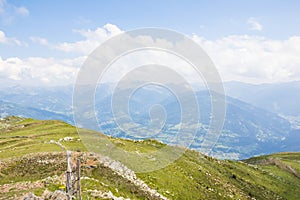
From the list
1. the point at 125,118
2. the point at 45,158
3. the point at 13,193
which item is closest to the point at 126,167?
the point at 45,158

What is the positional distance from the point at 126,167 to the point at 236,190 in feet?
74.1

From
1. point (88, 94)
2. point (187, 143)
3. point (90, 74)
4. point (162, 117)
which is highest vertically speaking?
point (90, 74)

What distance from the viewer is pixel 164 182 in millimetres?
40719

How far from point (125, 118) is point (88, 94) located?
4602mm

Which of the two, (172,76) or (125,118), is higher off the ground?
(172,76)

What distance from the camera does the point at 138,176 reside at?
129ft

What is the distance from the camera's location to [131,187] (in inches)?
1427

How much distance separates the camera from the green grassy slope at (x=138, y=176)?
32.9m

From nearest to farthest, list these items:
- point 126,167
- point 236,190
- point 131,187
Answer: point 131,187, point 126,167, point 236,190

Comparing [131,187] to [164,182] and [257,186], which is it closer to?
[164,182]

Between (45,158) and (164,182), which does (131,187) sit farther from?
(45,158)

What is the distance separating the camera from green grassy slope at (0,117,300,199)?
108 feet

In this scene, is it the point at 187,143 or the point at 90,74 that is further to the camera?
the point at 187,143

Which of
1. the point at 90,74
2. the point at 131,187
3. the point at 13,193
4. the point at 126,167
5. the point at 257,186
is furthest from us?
the point at 257,186
